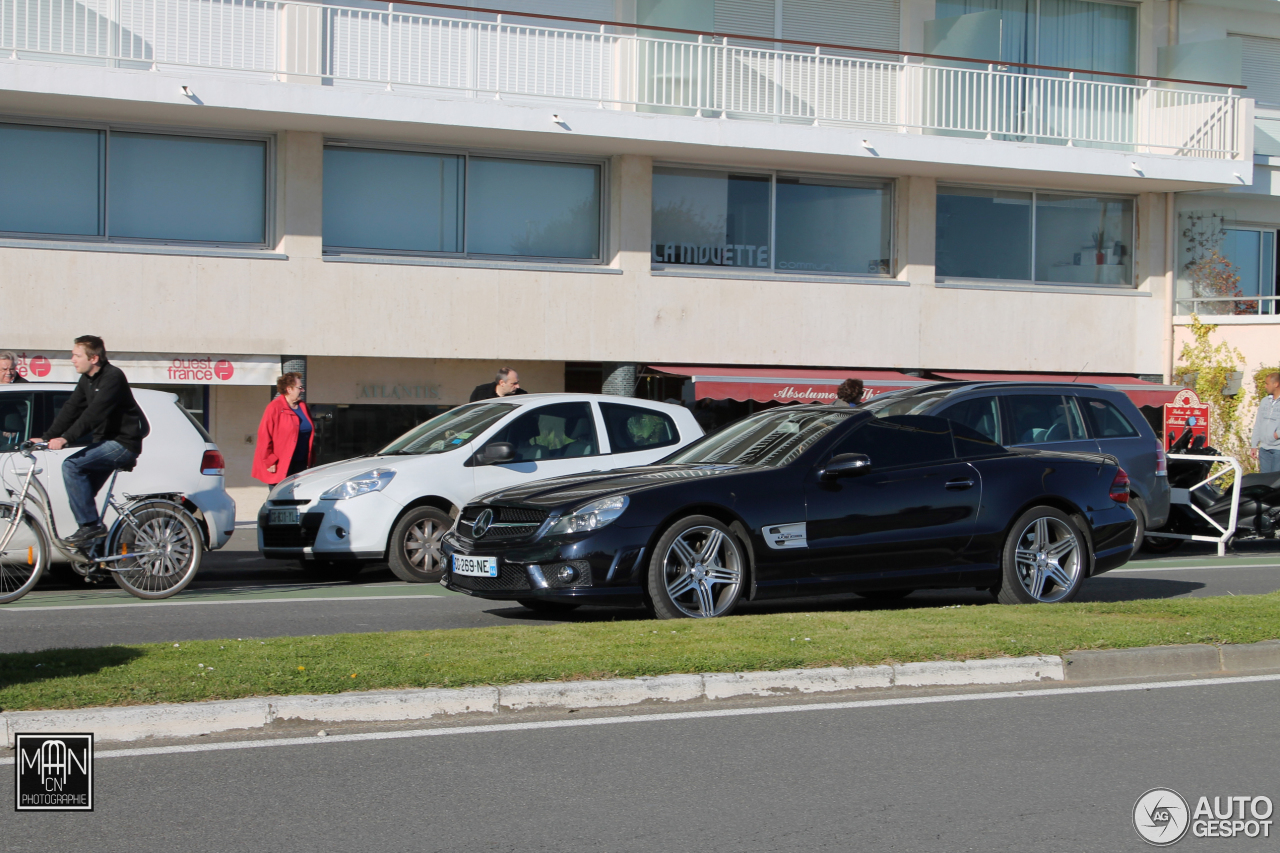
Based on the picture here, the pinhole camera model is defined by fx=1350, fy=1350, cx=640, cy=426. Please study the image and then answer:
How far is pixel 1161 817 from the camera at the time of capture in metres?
4.93

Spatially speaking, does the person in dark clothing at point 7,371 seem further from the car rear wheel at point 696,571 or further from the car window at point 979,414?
the car window at point 979,414

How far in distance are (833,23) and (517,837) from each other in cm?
1869

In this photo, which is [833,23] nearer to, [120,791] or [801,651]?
[801,651]

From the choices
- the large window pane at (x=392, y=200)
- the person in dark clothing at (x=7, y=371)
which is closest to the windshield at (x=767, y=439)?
the person in dark clothing at (x=7, y=371)

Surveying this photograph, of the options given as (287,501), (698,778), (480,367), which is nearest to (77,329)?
(480,367)

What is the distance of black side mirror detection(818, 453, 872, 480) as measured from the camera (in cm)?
905

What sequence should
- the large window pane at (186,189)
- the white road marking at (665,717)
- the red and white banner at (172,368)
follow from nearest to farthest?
the white road marking at (665,717), the red and white banner at (172,368), the large window pane at (186,189)

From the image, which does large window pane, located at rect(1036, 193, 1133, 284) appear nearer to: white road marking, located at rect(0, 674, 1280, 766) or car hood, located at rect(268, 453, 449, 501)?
car hood, located at rect(268, 453, 449, 501)

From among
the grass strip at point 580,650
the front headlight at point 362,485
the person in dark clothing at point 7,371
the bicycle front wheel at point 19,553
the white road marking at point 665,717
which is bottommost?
the white road marking at point 665,717

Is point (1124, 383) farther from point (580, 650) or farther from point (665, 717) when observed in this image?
point (665, 717)

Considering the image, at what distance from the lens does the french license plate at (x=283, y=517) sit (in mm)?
11891

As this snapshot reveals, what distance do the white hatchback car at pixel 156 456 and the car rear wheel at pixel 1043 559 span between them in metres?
6.33

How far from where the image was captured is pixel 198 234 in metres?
17.9

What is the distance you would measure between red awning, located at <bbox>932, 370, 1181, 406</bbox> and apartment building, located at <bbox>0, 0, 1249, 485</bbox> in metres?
0.21
